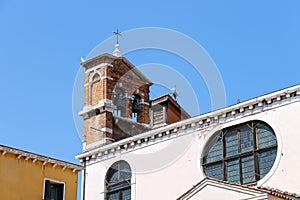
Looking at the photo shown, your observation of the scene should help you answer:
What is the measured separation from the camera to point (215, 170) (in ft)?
73.5

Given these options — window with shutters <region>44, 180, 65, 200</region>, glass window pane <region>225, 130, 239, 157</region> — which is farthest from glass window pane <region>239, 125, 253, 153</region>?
window with shutters <region>44, 180, 65, 200</region>

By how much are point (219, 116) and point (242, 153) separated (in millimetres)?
1447

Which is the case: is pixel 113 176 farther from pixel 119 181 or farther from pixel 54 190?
pixel 54 190

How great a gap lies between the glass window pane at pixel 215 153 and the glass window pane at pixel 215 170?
194 mm

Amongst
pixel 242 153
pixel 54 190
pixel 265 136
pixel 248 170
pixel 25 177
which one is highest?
pixel 265 136

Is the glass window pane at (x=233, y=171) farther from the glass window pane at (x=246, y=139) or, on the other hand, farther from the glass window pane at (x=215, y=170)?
the glass window pane at (x=246, y=139)

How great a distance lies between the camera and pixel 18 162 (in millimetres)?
20500

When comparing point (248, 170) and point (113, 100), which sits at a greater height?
point (113, 100)

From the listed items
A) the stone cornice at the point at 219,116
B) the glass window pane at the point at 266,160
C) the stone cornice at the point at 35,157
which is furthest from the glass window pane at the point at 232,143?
the stone cornice at the point at 35,157

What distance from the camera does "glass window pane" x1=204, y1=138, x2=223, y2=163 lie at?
2248 cm

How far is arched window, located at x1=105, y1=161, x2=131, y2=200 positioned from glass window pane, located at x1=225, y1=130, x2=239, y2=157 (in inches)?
164

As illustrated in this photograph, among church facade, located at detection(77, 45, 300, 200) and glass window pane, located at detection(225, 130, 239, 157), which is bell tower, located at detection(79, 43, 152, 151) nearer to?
church facade, located at detection(77, 45, 300, 200)

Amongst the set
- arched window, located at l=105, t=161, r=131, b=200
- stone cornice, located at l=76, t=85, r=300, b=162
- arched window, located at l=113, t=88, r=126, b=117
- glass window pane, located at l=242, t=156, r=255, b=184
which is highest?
arched window, located at l=113, t=88, r=126, b=117

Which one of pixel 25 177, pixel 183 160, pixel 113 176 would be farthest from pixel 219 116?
pixel 25 177
